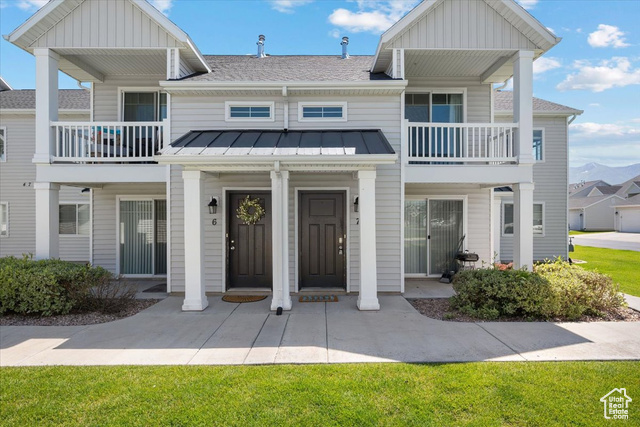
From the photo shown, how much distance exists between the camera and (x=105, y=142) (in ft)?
26.8

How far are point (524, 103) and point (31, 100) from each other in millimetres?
15459

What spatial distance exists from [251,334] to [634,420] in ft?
14.5

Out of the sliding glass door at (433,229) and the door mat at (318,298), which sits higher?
the sliding glass door at (433,229)

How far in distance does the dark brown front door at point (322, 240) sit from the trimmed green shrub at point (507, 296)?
2.77 metres

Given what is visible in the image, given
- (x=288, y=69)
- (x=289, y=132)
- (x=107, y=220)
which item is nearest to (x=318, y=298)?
(x=289, y=132)

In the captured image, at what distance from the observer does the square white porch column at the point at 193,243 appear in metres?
6.51

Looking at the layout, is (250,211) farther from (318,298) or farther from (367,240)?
(367,240)

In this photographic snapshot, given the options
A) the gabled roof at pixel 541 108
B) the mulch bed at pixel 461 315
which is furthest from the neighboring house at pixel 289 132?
the gabled roof at pixel 541 108

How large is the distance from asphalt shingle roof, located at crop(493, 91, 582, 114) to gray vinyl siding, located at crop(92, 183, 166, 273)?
11.1 metres

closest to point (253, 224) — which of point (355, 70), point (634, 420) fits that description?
point (355, 70)

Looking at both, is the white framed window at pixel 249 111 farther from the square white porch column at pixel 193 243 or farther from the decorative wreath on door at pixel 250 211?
the square white porch column at pixel 193 243

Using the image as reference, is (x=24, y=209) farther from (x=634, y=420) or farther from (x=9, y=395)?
(x=634, y=420)

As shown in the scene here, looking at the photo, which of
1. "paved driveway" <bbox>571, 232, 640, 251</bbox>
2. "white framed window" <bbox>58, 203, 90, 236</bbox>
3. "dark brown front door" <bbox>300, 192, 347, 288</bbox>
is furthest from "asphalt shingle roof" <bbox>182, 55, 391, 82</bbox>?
"paved driveway" <bbox>571, 232, 640, 251</bbox>

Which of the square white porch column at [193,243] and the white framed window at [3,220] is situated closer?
the square white porch column at [193,243]
